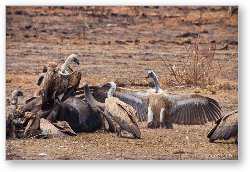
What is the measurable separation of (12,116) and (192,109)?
1515 millimetres

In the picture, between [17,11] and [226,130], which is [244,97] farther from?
[17,11]

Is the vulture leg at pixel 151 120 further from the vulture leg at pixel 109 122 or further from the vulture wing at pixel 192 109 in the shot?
the vulture leg at pixel 109 122

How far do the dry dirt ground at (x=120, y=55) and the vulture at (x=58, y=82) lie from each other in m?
0.07

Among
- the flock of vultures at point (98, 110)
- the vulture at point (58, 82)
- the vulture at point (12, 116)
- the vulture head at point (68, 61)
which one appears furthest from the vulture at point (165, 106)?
the vulture at point (12, 116)

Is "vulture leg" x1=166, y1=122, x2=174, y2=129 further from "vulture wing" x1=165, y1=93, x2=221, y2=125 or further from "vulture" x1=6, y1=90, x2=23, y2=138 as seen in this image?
"vulture" x1=6, y1=90, x2=23, y2=138

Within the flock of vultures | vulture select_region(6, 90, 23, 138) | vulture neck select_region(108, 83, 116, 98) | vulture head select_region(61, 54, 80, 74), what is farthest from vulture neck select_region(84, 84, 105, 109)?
vulture select_region(6, 90, 23, 138)

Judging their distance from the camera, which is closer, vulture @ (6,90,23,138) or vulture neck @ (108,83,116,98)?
vulture @ (6,90,23,138)

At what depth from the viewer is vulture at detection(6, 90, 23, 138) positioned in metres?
28.3

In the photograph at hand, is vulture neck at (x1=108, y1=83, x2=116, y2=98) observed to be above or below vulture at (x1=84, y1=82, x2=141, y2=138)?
above

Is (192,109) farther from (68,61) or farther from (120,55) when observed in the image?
(68,61)

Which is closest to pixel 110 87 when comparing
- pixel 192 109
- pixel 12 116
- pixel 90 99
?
pixel 90 99

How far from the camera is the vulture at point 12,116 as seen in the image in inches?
1113

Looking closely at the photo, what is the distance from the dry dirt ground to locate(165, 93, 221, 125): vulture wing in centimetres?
5

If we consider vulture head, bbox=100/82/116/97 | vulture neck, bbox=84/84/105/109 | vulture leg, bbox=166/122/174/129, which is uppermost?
vulture head, bbox=100/82/116/97
